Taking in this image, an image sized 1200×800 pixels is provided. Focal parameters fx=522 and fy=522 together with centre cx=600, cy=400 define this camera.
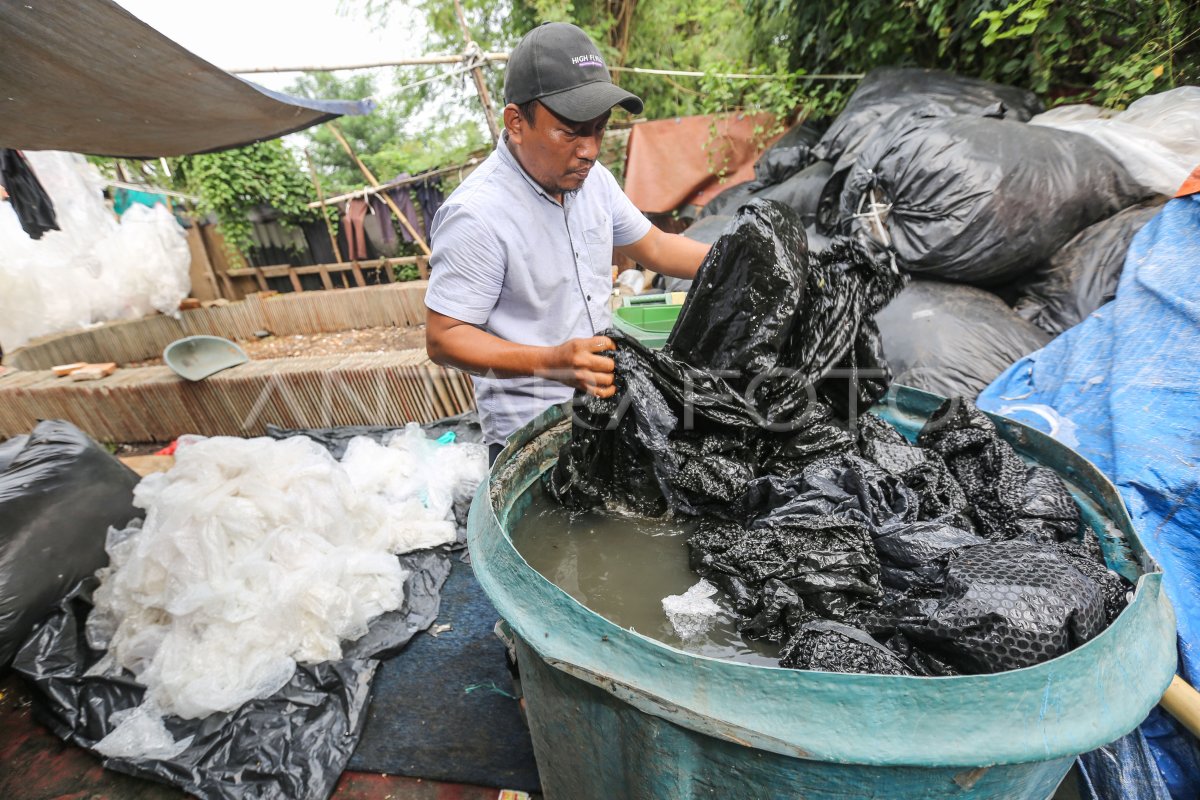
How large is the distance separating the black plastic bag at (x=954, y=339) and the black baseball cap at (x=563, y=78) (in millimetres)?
1677

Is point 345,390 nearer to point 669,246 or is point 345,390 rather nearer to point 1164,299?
point 669,246

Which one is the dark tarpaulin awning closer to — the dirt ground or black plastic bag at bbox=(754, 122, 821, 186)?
the dirt ground

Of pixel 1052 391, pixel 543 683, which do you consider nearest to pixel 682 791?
pixel 543 683

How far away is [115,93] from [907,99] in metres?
4.57

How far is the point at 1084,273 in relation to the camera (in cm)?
249

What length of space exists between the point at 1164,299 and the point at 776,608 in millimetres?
2030

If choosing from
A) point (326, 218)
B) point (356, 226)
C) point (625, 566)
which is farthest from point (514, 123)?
point (326, 218)

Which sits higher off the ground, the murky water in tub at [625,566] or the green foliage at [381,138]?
the green foliage at [381,138]

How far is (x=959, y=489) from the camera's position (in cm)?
133

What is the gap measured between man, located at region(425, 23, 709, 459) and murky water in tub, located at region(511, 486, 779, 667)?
1.24ft

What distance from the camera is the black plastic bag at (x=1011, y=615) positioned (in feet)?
2.73

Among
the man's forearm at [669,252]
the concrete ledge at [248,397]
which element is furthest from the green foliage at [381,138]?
the man's forearm at [669,252]

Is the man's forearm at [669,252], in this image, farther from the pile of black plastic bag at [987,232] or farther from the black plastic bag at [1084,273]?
the black plastic bag at [1084,273]

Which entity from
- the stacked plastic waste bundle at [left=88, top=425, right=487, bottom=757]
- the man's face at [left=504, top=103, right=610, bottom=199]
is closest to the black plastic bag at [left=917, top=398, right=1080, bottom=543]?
the man's face at [left=504, top=103, right=610, bottom=199]
